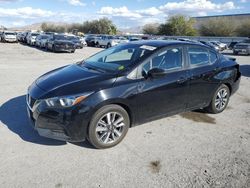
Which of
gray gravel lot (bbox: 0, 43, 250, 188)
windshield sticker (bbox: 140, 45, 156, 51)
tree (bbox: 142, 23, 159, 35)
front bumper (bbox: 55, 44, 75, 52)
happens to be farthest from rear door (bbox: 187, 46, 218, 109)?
tree (bbox: 142, 23, 159, 35)

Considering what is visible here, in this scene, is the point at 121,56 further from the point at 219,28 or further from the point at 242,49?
the point at 219,28

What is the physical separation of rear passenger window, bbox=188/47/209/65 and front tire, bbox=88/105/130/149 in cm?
192

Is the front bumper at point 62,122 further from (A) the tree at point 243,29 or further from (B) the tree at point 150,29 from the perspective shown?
(B) the tree at point 150,29

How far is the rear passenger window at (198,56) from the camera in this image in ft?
16.0

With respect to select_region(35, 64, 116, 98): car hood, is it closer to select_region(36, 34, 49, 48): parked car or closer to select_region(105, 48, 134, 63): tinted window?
select_region(105, 48, 134, 63): tinted window

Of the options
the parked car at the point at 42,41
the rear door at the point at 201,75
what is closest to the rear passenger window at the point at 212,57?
the rear door at the point at 201,75

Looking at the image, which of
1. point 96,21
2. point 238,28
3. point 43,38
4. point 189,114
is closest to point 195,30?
point 238,28

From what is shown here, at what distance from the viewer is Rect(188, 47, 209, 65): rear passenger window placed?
4891mm

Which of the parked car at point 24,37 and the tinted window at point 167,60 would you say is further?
the parked car at point 24,37

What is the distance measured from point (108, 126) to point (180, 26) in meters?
64.0

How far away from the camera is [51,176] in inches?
125

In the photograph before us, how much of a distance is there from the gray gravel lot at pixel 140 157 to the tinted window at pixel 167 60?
48.0 inches

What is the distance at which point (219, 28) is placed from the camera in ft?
190

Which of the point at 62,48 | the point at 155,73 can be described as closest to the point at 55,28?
the point at 62,48
